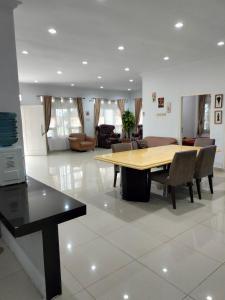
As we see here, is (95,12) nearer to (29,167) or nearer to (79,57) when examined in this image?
(79,57)

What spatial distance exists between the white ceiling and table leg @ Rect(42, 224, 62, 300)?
2722 mm

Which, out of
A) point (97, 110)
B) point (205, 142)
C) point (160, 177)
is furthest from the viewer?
point (97, 110)

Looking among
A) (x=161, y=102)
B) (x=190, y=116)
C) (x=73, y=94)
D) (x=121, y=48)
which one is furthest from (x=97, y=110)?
(x=121, y=48)

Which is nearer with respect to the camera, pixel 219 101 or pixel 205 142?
pixel 205 142

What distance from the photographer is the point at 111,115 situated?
1176 centimetres

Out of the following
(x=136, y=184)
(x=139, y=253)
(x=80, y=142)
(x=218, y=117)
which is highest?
(x=218, y=117)

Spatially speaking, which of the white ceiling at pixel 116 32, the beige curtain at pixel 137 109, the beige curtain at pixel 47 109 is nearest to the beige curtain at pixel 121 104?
the beige curtain at pixel 137 109

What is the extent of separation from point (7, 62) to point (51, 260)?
79.5 inches

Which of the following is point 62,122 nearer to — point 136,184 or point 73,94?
point 73,94

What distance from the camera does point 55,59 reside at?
5480mm

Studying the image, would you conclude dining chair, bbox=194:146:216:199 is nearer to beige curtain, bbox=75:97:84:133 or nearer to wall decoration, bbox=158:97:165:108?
wall decoration, bbox=158:97:165:108

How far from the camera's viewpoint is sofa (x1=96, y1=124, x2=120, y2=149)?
10289 millimetres

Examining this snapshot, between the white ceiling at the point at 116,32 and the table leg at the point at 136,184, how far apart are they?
2352 millimetres

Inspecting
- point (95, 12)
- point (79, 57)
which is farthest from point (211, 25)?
point (79, 57)
